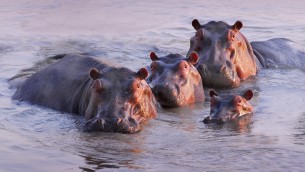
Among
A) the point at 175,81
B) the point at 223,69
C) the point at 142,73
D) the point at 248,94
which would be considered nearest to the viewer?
the point at 142,73

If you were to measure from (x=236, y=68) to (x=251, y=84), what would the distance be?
29cm

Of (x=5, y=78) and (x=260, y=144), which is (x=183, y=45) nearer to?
(x=5, y=78)

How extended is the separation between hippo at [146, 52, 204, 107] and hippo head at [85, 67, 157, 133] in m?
0.70

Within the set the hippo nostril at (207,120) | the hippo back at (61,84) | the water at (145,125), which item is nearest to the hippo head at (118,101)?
the water at (145,125)

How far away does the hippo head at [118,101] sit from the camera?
A: 26.3ft

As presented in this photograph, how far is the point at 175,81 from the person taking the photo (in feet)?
31.2

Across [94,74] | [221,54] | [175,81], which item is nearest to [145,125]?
[94,74]

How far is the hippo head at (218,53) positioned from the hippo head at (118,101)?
206 centimetres

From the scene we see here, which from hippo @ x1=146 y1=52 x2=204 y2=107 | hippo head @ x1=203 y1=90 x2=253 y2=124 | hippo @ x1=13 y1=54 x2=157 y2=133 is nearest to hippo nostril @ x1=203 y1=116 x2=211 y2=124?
hippo head @ x1=203 y1=90 x2=253 y2=124

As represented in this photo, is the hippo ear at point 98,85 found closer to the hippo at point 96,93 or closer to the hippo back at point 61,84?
the hippo at point 96,93

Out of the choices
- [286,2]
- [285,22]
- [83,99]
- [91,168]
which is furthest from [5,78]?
[286,2]

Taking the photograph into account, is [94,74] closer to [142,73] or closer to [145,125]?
[142,73]

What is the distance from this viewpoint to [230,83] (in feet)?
35.4

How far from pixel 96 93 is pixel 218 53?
109 inches
